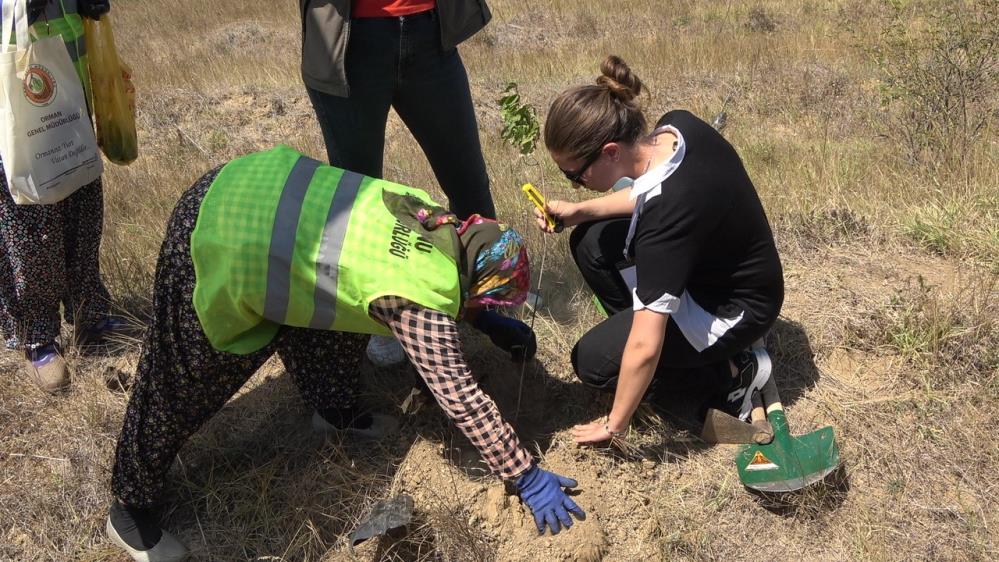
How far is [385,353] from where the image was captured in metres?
2.84

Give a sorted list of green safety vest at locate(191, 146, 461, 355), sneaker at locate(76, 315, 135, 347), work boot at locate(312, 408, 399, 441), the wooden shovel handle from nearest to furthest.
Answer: green safety vest at locate(191, 146, 461, 355), the wooden shovel handle, work boot at locate(312, 408, 399, 441), sneaker at locate(76, 315, 135, 347)

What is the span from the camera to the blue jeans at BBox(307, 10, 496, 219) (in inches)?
94.4

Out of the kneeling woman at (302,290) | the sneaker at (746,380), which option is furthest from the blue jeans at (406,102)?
the sneaker at (746,380)

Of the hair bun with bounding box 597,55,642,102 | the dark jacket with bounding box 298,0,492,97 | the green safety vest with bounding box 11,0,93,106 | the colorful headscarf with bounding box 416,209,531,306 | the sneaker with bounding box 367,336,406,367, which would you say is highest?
the hair bun with bounding box 597,55,642,102

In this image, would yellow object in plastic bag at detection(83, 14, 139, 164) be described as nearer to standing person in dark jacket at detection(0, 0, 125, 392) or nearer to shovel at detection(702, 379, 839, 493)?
standing person in dark jacket at detection(0, 0, 125, 392)

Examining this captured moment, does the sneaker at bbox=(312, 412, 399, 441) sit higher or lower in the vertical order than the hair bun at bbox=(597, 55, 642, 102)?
lower

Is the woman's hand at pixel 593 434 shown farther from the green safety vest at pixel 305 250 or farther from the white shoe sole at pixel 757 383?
the green safety vest at pixel 305 250

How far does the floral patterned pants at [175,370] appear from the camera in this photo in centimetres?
193

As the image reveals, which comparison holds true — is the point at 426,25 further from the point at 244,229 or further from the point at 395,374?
the point at 395,374

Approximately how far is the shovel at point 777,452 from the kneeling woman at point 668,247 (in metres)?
0.11

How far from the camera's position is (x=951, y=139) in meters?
3.90

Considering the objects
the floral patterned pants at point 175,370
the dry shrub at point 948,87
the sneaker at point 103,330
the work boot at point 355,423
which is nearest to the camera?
the floral patterned pants at point 175,370

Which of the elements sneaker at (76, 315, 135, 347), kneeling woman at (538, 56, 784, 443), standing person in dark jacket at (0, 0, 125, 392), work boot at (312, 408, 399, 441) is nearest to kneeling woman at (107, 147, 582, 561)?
kneeling woman at (538, 56, 784, 443)

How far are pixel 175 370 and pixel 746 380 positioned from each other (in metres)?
1.77
